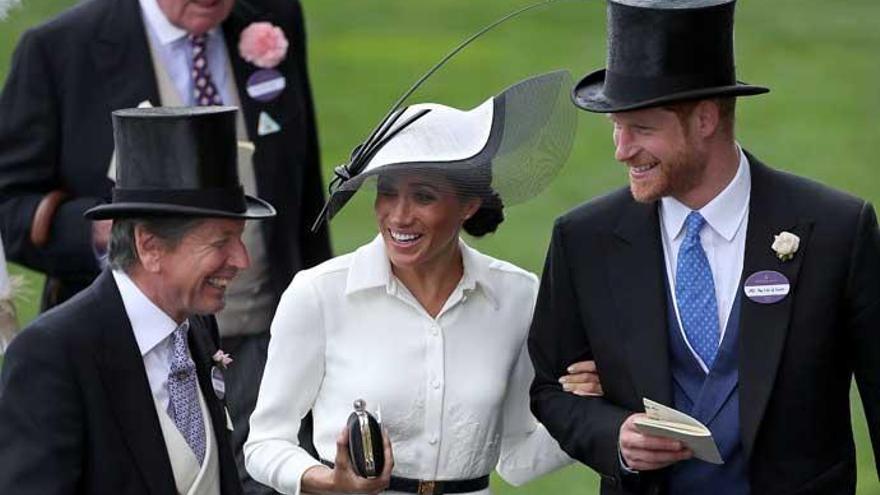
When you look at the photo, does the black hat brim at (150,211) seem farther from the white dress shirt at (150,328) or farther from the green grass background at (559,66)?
the green grass background at (559,66)

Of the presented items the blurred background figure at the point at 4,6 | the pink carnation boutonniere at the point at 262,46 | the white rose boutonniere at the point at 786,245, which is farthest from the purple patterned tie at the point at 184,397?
the pink carnation boutonniere at the point at 262,46

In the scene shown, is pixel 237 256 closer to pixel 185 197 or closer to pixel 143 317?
pixel 185 197

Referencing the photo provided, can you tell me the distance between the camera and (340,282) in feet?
24.1

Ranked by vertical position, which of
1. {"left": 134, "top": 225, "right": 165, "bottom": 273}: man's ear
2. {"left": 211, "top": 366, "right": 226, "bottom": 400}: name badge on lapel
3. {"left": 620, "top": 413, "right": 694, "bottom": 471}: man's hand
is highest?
{"left": 134, "top": 225, "right": 165, "bottom": 273}: man's ear

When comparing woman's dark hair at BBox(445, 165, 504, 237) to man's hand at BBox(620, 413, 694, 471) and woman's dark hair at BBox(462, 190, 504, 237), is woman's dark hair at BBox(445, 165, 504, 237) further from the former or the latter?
man's hand at BBox(620, 413, 694, 471)

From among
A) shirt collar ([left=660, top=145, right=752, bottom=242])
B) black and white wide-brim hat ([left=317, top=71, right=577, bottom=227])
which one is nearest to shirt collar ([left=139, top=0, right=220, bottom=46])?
black and white wide-brim hat ([left=317, top=71, right=577, bottom=227])

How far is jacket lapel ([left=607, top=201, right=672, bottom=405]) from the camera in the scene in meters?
7.01

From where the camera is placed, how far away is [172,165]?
686cm

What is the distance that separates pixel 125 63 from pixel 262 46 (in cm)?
49

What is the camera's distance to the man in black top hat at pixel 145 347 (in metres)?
6.46

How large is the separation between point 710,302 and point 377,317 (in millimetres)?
972

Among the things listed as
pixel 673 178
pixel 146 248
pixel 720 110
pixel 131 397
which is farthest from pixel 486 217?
pixel 131 397

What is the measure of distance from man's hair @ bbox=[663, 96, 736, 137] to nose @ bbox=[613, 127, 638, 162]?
0.43 ft

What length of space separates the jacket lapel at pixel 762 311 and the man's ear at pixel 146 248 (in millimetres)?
1598
